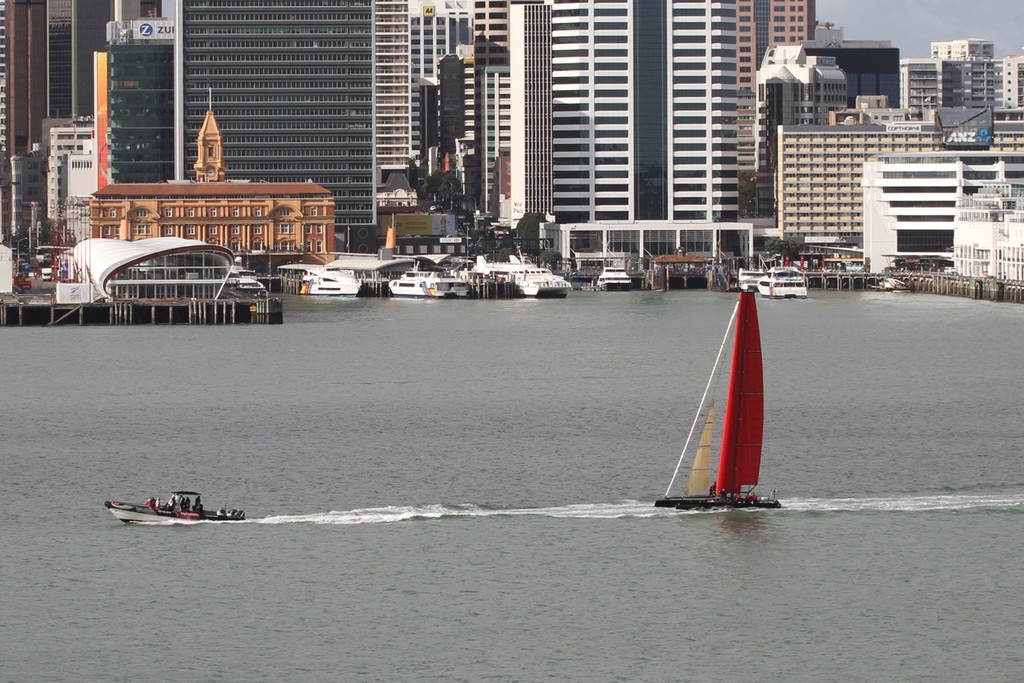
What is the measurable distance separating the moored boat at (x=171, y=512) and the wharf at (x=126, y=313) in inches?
3257

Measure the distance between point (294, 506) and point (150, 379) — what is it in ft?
124

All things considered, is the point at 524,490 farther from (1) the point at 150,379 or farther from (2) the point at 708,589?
(1) the point at 150,379

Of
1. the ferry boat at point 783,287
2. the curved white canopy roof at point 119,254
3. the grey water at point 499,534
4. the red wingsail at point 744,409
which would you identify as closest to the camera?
the grey water at point 499,534

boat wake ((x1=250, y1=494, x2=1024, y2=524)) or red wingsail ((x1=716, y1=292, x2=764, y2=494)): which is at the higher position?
red wingsail ((x1=716, y1=292, x2=764, y2=494))

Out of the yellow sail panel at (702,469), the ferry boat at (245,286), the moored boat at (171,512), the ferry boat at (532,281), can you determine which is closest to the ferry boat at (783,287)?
the ferry boat at (532,281)

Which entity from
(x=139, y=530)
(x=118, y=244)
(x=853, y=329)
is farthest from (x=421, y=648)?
(x=118, y=244)

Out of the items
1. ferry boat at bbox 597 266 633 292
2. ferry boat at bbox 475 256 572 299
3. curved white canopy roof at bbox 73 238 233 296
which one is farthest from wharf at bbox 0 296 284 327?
ferry boat at bbox 597 266 633 292

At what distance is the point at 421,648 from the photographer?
44250 millimetres

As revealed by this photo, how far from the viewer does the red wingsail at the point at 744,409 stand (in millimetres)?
53562

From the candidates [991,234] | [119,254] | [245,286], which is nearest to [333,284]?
[245,286]

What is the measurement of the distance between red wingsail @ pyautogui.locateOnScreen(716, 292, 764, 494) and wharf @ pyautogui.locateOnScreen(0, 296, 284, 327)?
8572 centimetres

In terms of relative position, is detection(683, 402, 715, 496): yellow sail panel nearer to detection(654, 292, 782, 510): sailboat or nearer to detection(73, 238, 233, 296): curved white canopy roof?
detection(654, 292, 782, 510): sailboat

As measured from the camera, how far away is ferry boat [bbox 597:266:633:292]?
195625 millimetres

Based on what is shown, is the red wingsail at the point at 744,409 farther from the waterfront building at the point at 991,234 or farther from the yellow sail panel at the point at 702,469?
the waterfront building at the point at 991,234
